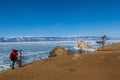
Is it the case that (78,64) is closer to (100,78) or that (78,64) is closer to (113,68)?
(113,68)

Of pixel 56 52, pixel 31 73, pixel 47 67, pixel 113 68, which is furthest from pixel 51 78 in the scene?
pixel 56 52

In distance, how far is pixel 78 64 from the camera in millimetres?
24094

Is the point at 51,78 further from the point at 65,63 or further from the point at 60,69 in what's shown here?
the point at 65,63

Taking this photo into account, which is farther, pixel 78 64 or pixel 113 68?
pixel 78 64

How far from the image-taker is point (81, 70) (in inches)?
846

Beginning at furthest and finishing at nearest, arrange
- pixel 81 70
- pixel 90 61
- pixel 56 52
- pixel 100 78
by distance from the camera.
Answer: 1. pixel 56 52
2. pixel 90 61
3. pixel 81 70
4. pixel 100 78

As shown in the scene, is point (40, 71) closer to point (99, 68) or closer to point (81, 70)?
point (81, 70)

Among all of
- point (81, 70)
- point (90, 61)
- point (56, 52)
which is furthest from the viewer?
point (56, 52)

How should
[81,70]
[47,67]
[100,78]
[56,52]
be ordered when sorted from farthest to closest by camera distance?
[56,52]
[47,67]
[81,70]
[100,78]

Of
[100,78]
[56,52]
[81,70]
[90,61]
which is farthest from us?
[56,52]

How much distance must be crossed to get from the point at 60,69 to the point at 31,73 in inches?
109

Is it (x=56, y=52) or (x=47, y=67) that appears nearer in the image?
(x=47, y=67)

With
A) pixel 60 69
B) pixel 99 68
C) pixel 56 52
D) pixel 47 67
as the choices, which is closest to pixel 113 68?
pixel 99 68

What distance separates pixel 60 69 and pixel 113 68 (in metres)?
4.86
